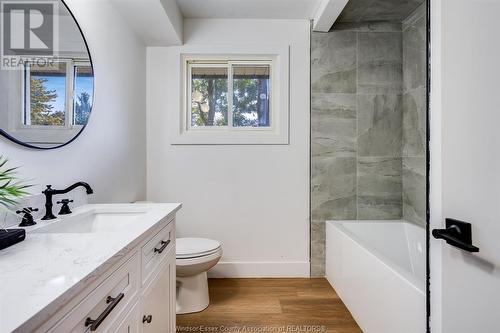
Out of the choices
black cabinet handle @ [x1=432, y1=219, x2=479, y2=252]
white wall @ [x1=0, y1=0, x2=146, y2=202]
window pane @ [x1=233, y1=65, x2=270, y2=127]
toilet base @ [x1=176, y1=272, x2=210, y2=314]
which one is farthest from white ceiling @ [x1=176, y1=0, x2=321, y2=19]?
toilet base @ [x1=176, y1=272, x2=210, y2=314]

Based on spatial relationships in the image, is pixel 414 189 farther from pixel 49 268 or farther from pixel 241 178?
pixel 49 268

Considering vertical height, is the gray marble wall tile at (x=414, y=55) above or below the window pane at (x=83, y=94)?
above

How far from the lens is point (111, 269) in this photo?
0.79 m

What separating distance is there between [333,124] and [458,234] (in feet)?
5.96

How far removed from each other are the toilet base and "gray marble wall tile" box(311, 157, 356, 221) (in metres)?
1.18

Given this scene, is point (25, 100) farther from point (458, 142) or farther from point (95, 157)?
point (458, 142)

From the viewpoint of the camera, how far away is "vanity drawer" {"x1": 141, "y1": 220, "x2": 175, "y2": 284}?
3.51 ft

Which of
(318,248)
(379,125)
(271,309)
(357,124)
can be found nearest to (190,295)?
(271,309)

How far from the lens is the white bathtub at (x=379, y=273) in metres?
1.34

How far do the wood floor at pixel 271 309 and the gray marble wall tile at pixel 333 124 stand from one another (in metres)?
1.20

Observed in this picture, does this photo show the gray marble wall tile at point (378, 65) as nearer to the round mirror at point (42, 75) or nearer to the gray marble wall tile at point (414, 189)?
the gray marble wall tile at point (414, 189)

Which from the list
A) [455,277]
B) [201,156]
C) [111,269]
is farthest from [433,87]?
[201,156]

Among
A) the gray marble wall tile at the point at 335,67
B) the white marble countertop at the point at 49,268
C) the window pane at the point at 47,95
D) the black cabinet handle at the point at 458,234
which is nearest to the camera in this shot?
the white marble countertop at the point at 49,268

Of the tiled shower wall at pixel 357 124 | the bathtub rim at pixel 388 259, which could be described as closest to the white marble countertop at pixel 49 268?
the bathtub rim at pixel 388 259
